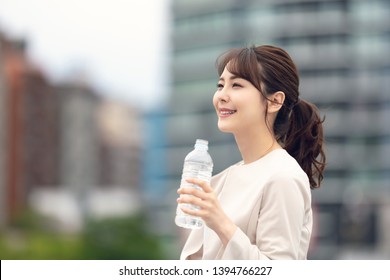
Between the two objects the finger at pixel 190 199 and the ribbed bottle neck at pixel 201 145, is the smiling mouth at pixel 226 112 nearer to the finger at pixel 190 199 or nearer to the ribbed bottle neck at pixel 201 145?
the ribbed bottle neck at pixel 201 145

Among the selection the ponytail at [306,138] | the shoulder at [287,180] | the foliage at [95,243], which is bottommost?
the shoulder at [287,180]

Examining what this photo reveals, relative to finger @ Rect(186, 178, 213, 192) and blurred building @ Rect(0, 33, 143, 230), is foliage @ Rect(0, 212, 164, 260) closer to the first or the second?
blurred building @ Rect(0, 33, 143, 230)

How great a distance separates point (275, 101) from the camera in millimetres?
3193

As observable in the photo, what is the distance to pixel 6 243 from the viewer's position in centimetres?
12469

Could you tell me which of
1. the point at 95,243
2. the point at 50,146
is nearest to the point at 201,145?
the point at 95,243

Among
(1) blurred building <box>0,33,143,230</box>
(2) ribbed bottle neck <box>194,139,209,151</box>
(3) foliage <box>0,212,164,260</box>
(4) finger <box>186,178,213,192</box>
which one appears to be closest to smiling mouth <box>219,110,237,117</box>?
(2) ribbed bottle neck <box>194,139,209,151</box>

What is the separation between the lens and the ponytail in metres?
3.37

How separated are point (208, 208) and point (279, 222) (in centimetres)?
22

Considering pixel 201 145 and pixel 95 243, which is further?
pixel 95 243

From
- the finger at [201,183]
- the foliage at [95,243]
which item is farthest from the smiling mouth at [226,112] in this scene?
the foliage at [95,243]

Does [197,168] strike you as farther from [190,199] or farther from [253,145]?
[190,199]

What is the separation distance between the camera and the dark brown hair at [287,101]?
10.5 ft

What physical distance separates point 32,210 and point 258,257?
6171 inches
